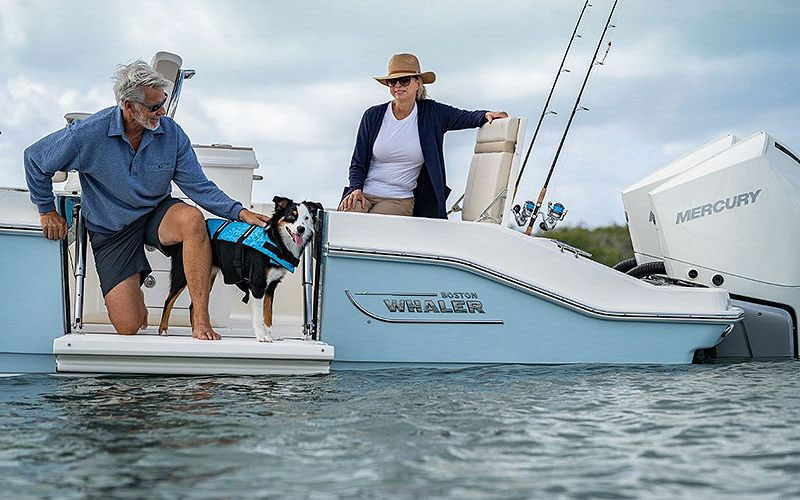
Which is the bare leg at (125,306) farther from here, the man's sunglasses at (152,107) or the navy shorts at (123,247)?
the man's sunglasses at (152,107)

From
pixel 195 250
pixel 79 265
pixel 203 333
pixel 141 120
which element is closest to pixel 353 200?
pixel 195 250

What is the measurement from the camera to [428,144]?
569 cm

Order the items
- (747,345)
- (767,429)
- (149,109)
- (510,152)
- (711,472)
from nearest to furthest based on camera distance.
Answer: (711,472), (767,429), (149,109), (510,152), (747,345)

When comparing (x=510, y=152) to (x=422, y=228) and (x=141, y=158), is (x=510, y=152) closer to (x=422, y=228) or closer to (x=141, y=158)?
(x=422, y=228)

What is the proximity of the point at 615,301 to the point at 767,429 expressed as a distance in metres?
1.83

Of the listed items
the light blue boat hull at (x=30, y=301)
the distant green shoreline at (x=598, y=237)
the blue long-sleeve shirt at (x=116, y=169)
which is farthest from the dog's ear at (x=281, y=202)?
the distant green shoreline at (x=598, y=237)

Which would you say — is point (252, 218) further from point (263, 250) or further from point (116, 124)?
point (116, 124)

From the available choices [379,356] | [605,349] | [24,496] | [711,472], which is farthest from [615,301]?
[24,496]

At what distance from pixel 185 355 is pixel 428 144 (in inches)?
72.6

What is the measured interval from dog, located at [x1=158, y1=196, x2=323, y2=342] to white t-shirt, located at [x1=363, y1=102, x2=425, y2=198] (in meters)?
0.83

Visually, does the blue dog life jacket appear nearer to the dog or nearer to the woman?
the dog

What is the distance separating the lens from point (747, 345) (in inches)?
249

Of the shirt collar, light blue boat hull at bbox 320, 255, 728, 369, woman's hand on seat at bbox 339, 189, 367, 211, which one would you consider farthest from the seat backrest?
the shirt collar

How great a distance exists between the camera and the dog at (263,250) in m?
4.94
